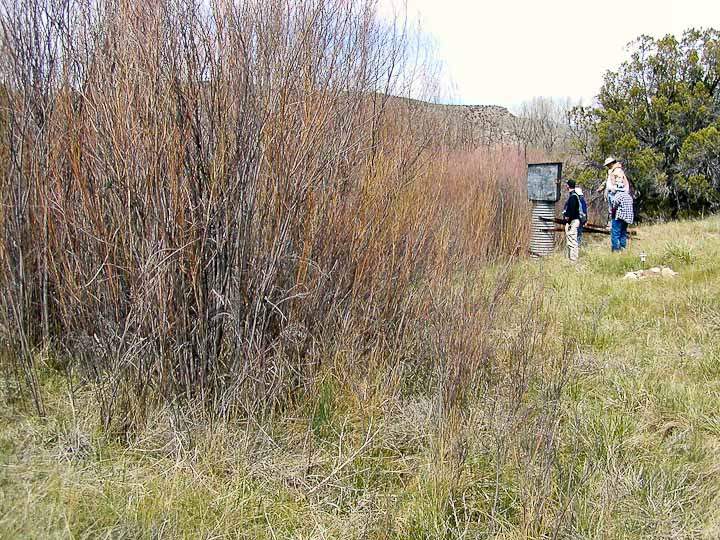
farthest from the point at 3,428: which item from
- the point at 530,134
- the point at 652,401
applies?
the point at 530,134

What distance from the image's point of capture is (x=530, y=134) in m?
17.3

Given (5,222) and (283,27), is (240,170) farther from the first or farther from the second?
(5,222)

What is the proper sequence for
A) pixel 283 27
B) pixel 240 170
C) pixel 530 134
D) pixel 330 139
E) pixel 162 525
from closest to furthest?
pixel 162 525, pixel 240 170, pixel 283 27, pixel 330 139, pixel 530 134

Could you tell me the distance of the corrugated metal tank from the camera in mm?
8664

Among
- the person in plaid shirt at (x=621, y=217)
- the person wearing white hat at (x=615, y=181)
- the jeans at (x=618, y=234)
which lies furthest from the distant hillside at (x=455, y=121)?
the jeans at (x=618, y=234)

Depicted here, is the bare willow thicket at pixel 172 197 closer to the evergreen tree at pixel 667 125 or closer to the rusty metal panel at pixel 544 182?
the rusty metal panel at pixel 544 182

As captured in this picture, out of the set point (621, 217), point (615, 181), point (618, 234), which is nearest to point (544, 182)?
point (615, 181)

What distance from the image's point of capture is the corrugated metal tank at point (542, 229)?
866 cm

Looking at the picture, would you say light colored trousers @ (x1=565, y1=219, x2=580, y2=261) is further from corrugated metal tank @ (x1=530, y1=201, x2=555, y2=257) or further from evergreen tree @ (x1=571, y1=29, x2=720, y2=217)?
evergreen tree @ (x1=571, y1=29, x2=720, y2=217)

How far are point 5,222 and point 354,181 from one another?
171 cm

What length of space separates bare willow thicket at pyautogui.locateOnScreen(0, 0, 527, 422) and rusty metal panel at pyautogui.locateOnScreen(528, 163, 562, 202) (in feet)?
19.2

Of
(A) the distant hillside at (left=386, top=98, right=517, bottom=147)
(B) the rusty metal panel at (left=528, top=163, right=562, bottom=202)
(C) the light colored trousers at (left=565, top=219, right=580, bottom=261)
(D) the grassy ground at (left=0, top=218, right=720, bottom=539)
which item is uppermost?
(A) the distant hillside at (left=386, top=98, right=517, bottom=147)

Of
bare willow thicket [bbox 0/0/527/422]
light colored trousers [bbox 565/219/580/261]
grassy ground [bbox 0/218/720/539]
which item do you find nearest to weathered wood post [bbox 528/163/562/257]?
light colored trousers [bbox 565/219/580/261]

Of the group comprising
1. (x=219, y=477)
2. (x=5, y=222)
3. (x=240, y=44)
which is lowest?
(x=219, y=477)
